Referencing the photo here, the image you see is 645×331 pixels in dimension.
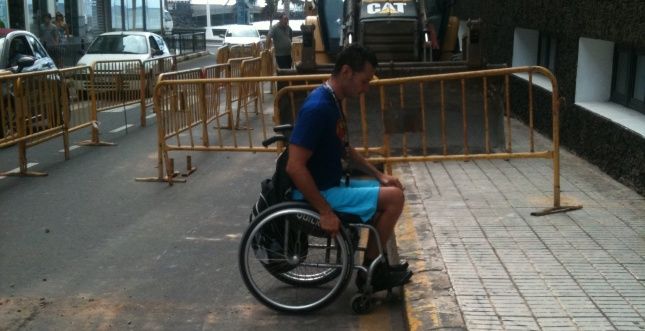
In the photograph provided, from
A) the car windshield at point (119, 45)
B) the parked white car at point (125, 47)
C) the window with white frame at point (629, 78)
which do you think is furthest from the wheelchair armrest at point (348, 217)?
the car windshield at point (119, 45)

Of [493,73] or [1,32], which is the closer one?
[493,73]

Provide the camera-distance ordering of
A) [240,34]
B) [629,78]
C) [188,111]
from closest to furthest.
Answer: [629,78] < [188,111] < [240,34]

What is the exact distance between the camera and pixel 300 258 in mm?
5758

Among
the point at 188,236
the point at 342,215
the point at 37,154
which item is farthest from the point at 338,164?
the point at 37,154

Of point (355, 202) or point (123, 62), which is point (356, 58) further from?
point (123, 62)

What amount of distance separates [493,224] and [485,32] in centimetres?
1126

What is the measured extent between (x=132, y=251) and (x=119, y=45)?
17290 mm

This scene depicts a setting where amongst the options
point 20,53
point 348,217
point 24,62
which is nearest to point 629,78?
point 348,217

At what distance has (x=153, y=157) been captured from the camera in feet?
39.8

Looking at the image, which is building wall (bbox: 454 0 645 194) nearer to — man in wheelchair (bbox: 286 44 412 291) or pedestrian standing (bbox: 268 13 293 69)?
man in wheelchair (bbox: 286 44 412 291)

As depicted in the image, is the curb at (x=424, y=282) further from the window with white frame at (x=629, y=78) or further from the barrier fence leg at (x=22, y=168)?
the barrier fence leg at (x=22, y=168)

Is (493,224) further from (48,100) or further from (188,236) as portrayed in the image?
(48,100)

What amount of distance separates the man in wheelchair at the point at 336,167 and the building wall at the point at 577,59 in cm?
373

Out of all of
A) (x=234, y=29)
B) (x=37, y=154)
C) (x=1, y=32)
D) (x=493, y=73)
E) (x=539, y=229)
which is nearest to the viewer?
(x=539, y=229)
